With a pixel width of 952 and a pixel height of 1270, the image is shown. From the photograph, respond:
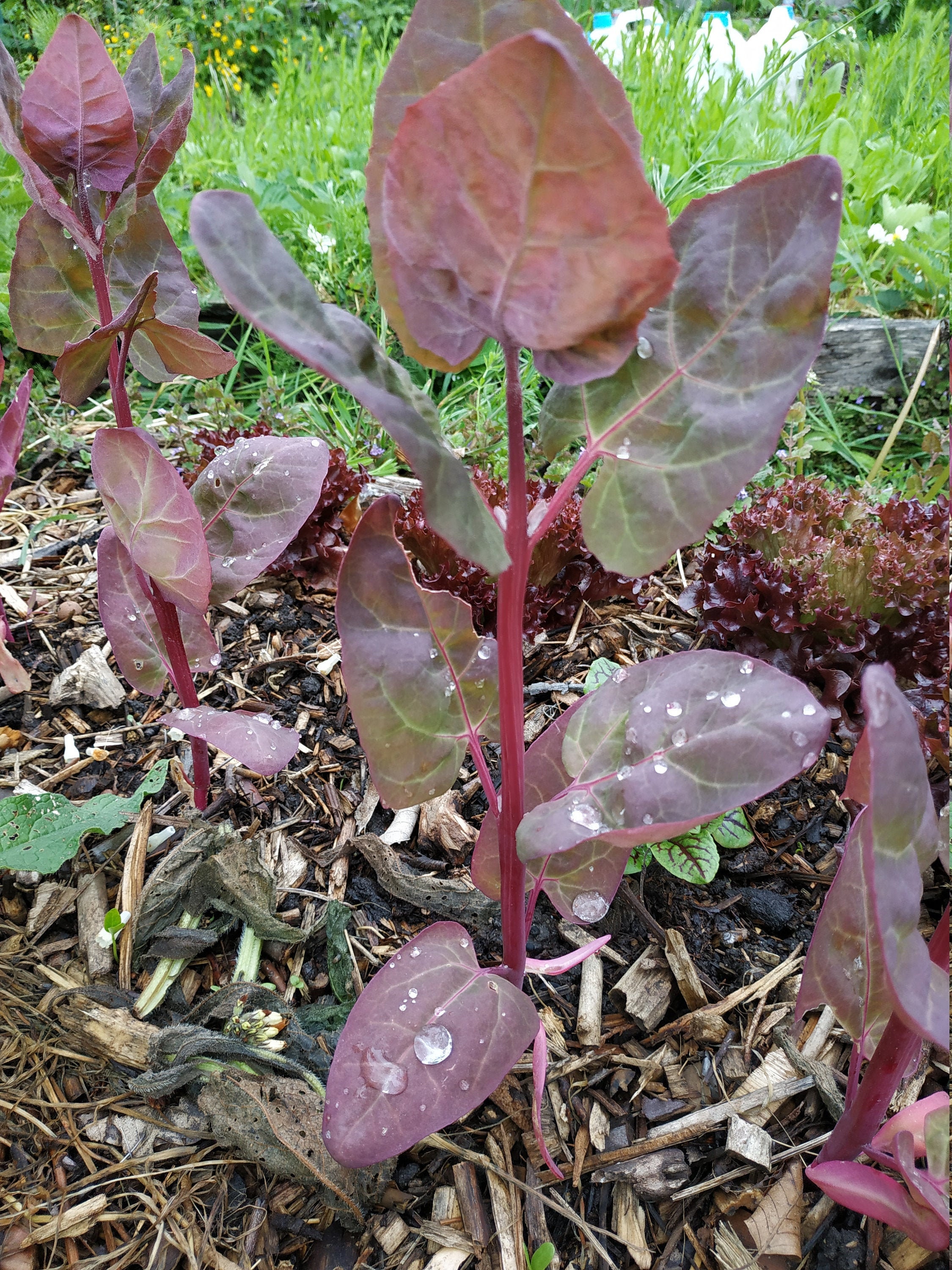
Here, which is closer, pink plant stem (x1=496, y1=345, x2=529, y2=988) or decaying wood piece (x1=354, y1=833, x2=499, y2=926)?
pink plant stem (x1=496, y1=345, x2=529, y2=988)

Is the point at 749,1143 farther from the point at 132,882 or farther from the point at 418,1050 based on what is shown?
the point at 132,882

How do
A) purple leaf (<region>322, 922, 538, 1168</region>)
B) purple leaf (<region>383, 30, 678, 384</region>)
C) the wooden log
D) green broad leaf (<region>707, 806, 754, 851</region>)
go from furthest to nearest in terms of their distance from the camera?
the wooden log
green broad leaf (<region>707, 806, 754, 851</region>)
purple leaf (<region>322, 922, 538, 1168</region>)
purple leaf (<region>383, 30, 678, 384</region>)

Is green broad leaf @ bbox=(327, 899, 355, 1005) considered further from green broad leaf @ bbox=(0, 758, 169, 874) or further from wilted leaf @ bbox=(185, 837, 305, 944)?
green broad leaf @ bbox=(0, 758, 169, 874)

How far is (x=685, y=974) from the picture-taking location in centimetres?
107

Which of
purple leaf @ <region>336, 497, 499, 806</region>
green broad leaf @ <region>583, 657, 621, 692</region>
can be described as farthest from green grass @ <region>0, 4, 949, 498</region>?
purple leaf @ <region>336, 497, 499, 806</region>

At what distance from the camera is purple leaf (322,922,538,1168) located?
669mm

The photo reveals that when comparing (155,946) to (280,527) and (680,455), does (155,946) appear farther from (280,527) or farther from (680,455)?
(680,455)

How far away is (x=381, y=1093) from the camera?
0.68 m

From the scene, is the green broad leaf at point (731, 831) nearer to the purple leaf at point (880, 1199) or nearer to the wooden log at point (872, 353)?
the purple leaf at point (880, 1199)

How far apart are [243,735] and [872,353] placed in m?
2.62

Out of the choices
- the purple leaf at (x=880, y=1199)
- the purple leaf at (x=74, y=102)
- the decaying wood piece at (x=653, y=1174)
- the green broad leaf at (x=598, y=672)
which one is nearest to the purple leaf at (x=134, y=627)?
the purple leaf at (x=74, y=102)

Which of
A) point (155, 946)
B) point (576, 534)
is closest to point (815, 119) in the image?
point (576, 534)

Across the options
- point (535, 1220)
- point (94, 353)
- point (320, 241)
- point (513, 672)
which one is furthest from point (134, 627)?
point (320, 241)

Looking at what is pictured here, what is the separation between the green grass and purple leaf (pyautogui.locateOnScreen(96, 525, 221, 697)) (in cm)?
120
